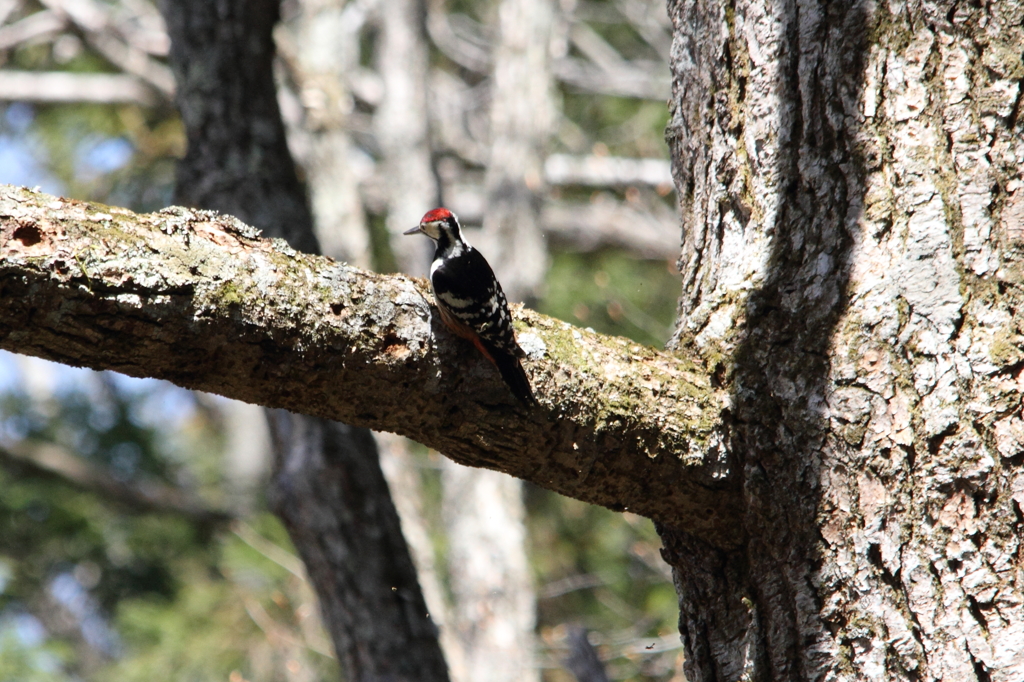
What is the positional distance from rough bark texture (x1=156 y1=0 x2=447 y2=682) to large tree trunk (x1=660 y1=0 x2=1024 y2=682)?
1.71 m

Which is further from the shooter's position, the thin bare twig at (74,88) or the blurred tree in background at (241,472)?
the thin bare twig at (74,88)

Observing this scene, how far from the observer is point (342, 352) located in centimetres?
182

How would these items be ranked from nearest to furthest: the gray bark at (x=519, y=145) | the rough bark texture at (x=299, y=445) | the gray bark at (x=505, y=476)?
1. the rough bark texture at (x=299, y=445)
2. the gray bark at (x=505, y=476)
3. the gray bark at (x=519, y=145)

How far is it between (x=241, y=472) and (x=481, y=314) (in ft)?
35.5

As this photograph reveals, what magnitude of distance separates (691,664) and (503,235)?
5.84 metres

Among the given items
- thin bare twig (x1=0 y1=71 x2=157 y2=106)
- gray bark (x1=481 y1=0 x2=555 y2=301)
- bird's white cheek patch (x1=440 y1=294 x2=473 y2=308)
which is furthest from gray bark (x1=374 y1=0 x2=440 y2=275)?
bird's white cheek patch (x1=440 y1=294 x2=473 y2=308)

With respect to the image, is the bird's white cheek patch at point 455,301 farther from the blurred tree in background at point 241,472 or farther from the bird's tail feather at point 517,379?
the blurred tree in background at point 241,472

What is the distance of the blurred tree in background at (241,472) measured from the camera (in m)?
6.95

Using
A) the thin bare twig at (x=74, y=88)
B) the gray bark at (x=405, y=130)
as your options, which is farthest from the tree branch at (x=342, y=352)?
the thin bare twig at (x=74, y=88)

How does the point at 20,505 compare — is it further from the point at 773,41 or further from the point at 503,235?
the point at 773,41

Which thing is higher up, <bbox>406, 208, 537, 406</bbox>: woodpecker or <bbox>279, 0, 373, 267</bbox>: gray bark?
<bbox>279, 0, 373, 267</bbox>: gray bark

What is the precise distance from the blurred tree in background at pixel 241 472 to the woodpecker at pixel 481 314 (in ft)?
12.6

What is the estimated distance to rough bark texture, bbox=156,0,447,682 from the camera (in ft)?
11.8

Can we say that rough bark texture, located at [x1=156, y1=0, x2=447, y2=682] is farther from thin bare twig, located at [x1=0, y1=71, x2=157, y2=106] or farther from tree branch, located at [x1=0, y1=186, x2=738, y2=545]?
thin bare twig, located at [x1=0, y1=71, x2=157, y2=106]
